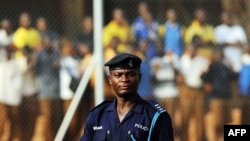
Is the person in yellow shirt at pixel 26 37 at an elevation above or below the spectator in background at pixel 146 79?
above

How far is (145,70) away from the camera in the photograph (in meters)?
8.60

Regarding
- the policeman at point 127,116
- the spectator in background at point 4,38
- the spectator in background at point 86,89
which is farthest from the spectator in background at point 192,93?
the policeman at point 127,116

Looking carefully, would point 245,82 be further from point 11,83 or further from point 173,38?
point 11,83

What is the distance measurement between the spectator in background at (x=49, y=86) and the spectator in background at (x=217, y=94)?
5.79 feet

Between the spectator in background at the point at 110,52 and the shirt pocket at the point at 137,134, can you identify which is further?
the spectator in background at the point at 110,52

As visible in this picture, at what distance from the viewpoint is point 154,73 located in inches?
337

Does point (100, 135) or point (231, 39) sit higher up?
point (231, 39)

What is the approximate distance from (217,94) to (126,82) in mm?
4190

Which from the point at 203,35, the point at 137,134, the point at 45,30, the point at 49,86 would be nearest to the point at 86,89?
the point at 49,86

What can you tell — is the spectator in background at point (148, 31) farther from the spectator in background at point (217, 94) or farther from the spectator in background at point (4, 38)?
the spectator in background at point (4, 38)

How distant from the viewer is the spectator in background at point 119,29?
8.62m

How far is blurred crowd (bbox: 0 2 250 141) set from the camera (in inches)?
337

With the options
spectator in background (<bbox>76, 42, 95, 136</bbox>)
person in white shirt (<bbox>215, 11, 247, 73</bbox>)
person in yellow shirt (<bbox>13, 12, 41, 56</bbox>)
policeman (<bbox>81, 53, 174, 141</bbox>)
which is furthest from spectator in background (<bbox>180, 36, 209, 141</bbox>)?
policeman (<bbox>81, 53, 174, 141</bbox>)

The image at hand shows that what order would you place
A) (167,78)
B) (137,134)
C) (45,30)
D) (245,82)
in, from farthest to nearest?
(45,30), (167,78), (245,82), (137,134)
